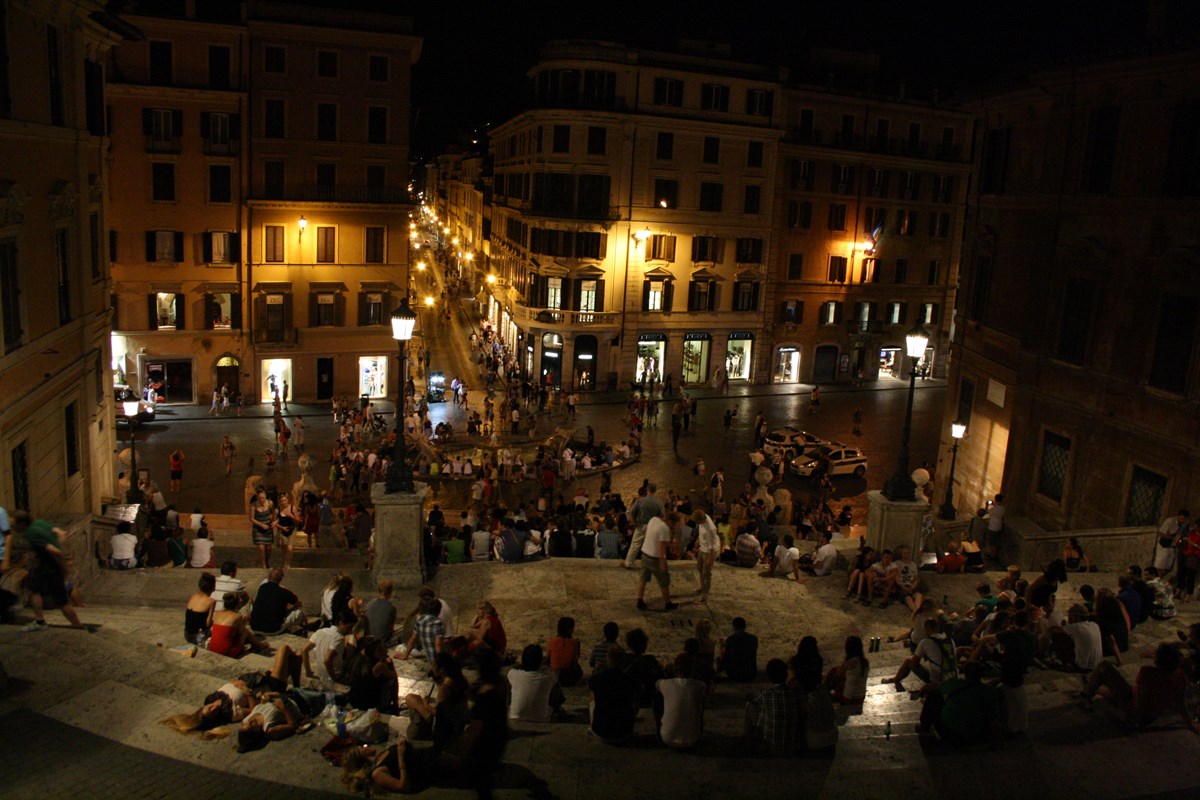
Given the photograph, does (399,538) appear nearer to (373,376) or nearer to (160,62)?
(373,376)

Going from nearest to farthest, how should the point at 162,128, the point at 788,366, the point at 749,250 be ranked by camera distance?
1. the point at 162,128
2. the point at 749,250
3. the point at 788,366

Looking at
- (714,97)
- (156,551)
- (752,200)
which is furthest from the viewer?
(752,200)

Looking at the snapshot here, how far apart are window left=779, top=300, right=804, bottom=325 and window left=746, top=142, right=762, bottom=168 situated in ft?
25.2

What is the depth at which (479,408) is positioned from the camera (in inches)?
1684

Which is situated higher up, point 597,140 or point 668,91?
point 668,91

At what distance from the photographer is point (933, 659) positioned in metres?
11.4

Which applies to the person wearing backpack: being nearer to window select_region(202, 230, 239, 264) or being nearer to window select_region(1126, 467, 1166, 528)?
window select_region(1126, 467, 1166, 528)

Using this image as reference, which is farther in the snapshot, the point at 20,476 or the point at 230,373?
the point at 230,373

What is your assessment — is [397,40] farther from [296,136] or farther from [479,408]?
[479,408]

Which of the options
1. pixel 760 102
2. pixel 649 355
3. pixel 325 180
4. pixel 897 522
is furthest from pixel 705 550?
pixel 760 102

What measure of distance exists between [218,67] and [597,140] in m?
17.3

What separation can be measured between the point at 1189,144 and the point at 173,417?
116 feet

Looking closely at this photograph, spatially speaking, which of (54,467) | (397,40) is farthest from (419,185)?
(54,467)

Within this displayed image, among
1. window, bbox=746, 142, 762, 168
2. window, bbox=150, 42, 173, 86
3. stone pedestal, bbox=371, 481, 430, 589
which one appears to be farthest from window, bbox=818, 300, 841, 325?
stone pedestal, bbox=371, 481, 430, 589
